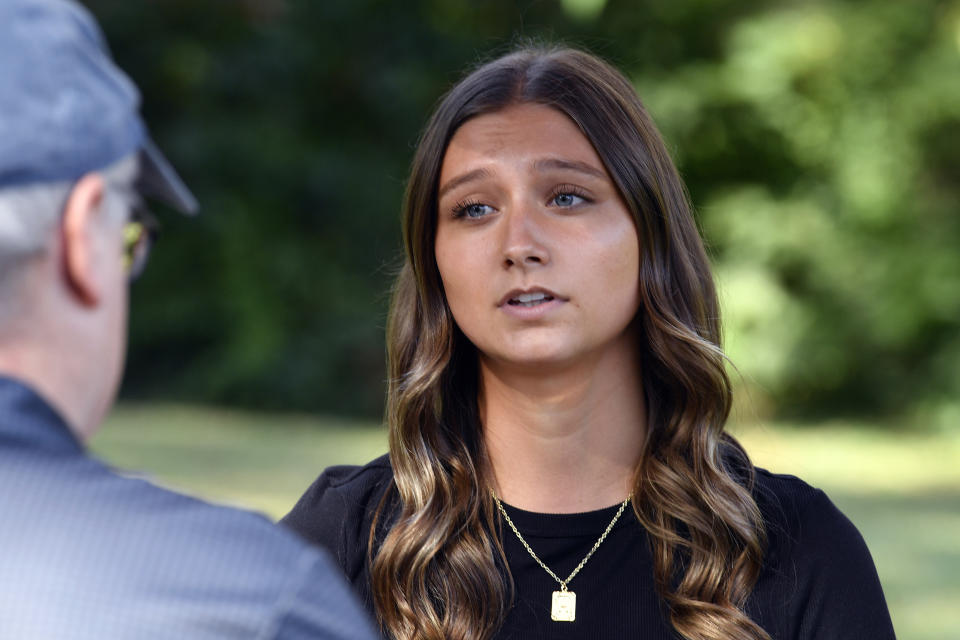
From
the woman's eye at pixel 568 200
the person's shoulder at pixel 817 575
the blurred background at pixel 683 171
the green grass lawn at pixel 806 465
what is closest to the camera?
the person's shoulder at pixel 817 575

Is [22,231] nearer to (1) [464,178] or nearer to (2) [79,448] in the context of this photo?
(2) [79,448]

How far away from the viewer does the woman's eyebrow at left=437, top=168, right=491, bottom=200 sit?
73.0 inches

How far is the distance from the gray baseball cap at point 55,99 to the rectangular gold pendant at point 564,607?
3.66 ft

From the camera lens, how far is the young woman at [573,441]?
1778mm

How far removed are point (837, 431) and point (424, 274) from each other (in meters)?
10.7

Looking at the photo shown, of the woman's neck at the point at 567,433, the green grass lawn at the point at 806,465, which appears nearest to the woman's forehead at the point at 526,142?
the woman's neck at the point at 567,433

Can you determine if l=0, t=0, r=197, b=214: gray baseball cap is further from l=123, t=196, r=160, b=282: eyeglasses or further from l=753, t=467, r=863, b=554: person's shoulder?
l=753, t=467, r=863, b=554: person's shoulder

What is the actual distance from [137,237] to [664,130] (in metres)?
10.3

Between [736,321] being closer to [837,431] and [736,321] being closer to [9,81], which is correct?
[837,431]

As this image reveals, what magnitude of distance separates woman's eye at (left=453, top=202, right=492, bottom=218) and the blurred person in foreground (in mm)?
1011

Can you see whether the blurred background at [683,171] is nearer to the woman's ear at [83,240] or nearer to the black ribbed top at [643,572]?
the black ribbed top at [643,572]

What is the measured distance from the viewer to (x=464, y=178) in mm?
1876

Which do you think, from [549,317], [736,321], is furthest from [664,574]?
[736,321]

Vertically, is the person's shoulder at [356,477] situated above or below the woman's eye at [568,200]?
below
